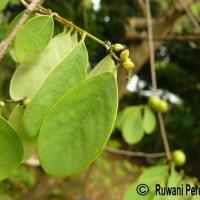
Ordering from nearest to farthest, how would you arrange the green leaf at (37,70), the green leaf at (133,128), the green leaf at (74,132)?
the green leaf at (74,132) → the green leaf at (37,70) → the green leaf at (133,128)

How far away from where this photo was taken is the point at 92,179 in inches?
162

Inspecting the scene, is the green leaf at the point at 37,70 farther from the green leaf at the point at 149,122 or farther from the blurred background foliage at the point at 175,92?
the blurred background foliage at the point at 175,92

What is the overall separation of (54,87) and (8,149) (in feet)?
0.36

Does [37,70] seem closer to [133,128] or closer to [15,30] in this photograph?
[15,30]

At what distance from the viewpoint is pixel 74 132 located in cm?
46

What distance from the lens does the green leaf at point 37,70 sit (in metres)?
0.57

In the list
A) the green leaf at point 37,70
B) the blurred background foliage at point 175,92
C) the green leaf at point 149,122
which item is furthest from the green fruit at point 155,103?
the blurred background foliage at point 175,92

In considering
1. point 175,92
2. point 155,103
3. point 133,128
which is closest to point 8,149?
point 133,128

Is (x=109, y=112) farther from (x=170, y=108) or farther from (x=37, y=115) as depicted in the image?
(x=170, y=108)

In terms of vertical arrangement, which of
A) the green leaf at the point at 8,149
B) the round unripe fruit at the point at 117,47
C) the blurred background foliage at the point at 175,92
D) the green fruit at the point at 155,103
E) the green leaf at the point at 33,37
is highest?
the green leaf at the point at 33,37

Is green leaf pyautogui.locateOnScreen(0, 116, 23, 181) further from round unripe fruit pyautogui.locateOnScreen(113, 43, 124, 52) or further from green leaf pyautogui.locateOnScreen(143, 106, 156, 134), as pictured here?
green leaf pyautogui.locateOnScreen(143, 106, 156, 134)

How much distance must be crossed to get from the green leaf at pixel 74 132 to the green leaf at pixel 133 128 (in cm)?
73

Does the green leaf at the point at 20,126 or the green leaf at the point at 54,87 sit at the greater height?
the green leaf at the point at 54,87

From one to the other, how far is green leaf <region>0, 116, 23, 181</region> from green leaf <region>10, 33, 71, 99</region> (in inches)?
4.1
